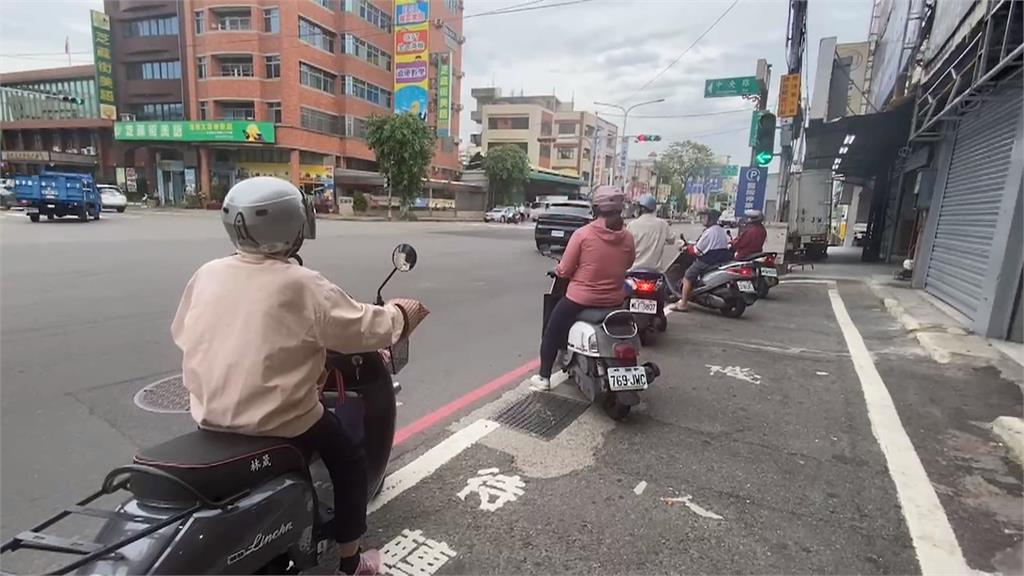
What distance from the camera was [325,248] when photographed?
567 inches

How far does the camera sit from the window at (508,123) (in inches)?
2714

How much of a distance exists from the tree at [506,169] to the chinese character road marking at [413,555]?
162 ft

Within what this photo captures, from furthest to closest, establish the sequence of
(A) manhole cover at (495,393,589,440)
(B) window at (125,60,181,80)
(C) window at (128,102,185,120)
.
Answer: (C) window at (128,102,185,120) → (B) window at (125,60,181,80) → (A) manhole cover at (495,393,589,440)

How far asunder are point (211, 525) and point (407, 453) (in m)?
1.92

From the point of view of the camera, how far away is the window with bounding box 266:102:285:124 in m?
37.4

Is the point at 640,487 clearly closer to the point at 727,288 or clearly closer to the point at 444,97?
the point at 727,288

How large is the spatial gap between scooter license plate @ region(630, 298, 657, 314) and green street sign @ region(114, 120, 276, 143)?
35.7 m

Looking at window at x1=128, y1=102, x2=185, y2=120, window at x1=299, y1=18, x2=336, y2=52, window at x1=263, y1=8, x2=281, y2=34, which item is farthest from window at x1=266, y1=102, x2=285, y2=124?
window at x1=128, y1=102, x2=185, y2=120

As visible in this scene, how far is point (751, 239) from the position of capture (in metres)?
9.17

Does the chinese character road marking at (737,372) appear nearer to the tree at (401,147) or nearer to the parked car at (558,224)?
the parked car at (558,224)

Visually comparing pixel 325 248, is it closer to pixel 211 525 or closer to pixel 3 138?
pixel 211 525

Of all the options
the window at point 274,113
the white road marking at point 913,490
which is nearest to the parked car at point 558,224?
the white road marking at point 913,490

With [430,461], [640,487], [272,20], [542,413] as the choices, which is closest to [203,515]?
[430,461]

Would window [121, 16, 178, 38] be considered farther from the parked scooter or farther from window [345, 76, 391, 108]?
the parked scooter
